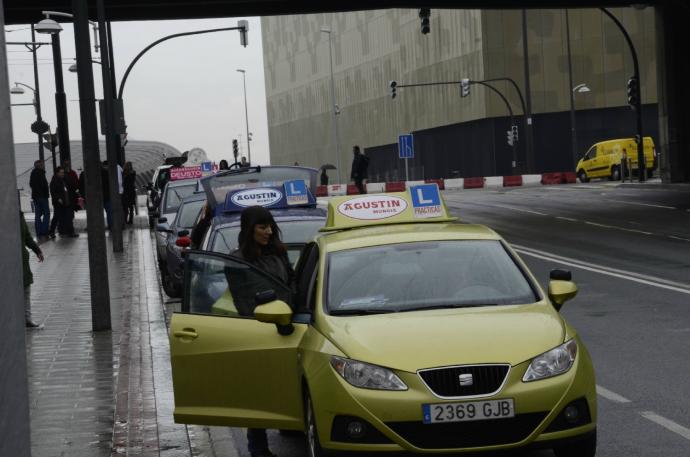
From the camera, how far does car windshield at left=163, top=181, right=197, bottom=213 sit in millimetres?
27562

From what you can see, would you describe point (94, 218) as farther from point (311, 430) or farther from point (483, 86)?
point (483, 86)

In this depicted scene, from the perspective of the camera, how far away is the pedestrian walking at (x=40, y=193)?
35.5 metres

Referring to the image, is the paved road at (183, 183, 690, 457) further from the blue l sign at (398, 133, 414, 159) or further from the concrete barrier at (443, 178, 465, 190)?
the concrete barrier at (443, 178, 465, 190)

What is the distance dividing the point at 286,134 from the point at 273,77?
20.6 ft

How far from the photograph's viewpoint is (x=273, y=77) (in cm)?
12569

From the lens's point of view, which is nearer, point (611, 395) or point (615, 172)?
point (611, 395)

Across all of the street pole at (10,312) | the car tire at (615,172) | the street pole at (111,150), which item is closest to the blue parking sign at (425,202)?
the street pole at (10,312)

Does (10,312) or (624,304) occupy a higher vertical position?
(10,312)

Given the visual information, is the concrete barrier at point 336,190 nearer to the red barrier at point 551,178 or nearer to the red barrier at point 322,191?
the red barrier at point 322,191

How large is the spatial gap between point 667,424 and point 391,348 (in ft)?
7.77

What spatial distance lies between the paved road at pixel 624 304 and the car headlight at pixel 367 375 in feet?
5.11

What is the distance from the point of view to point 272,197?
52.9ft

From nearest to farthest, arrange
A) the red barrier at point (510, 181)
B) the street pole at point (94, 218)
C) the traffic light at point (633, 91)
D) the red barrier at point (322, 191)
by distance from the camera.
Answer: the street pole at point (94, 218)
the traffic light at point (633, 91)
the red barrier at point (510, 181)
the red barrier at point (322, 191)

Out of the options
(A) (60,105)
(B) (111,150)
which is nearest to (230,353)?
(B) (111,150)
